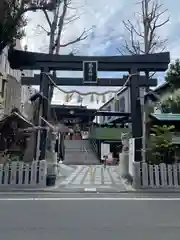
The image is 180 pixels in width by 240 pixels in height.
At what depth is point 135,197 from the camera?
10.2 metres

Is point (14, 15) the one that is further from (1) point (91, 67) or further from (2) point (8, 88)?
(2) point (8, 88)

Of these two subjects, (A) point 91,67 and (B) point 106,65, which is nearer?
(A) point 91,67

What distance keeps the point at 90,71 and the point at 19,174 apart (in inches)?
218

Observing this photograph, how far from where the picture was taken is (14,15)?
15.3m

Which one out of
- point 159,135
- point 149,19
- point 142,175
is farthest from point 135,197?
point 149,19

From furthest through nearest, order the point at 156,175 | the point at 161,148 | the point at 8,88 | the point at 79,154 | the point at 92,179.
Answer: the point at 79,154 → the point at 8,88 → the point at 92,179 → the point at 161,148 → the point at 156,175

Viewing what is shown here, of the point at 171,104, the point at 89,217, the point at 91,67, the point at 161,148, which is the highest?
the point at 91,67

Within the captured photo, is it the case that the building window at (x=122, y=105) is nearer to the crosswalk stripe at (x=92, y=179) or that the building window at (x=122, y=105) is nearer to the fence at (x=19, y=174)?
the crosswalk stripe at (x=92, y=179)

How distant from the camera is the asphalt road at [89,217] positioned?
538cm

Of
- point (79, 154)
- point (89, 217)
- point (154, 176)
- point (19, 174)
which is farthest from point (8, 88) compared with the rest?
point (89, 217)

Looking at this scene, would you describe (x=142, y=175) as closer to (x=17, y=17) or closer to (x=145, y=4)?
(x=17, y=17)

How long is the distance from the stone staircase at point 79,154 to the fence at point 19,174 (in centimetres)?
1708

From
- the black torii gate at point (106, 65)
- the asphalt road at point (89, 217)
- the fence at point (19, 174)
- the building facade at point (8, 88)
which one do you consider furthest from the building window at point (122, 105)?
the asphalt road at point (89, 217)

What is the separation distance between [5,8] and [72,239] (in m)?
13.0
